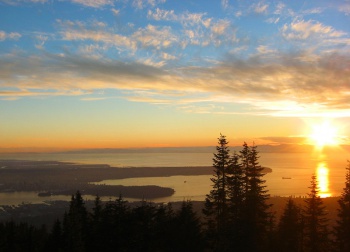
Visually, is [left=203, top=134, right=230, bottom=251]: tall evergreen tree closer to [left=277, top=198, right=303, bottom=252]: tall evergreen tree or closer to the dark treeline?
the dark treeline

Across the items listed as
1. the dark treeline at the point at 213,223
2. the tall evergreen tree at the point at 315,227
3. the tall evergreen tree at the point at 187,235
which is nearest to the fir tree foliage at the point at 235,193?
the dark treeline at the point at 213,223

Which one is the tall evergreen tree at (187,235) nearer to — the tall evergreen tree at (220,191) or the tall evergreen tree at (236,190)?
the tall evergreen tree at (220,191)

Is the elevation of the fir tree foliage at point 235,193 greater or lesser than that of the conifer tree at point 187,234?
greater

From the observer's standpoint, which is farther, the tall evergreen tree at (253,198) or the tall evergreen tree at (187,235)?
the tall evergreen tree at (253,198)

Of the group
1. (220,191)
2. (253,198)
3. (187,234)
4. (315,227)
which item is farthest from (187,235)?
(315,227)

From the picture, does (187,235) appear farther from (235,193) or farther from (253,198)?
(253,198)

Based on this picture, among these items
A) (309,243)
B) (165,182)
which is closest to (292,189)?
(165,182)

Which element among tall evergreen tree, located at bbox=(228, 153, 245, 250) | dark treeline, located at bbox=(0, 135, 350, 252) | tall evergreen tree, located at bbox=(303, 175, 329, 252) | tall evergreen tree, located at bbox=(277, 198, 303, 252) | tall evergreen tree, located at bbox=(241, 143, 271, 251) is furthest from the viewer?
tall evergreen tree, located at bbox=(277, 198, 303, 252)

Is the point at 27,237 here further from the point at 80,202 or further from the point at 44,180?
the point at 44,180

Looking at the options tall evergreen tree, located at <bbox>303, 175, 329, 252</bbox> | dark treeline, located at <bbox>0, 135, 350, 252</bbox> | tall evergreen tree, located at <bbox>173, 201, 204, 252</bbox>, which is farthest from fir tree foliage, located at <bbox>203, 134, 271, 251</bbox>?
tall evergreen tree, located at <bbox>303, 175, 329, 252</bbox>

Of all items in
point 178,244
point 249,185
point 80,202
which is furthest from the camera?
point 80,202

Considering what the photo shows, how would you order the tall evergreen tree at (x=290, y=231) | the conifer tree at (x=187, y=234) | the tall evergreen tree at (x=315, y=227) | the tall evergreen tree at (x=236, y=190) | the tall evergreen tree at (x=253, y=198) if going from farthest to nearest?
the tall evergreen tree at (x=290, y=231)
the tall evergreen tree at (x=315, y=227)
the tall evergreen tree at (x=236, y=190)
the tall evergreen tree at (x=253, y=198)
the conifer tree at (x=187, y=234)
